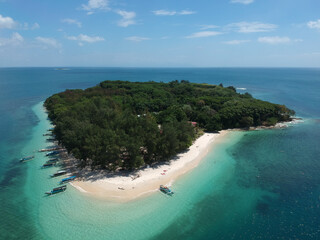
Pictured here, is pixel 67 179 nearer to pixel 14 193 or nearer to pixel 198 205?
pixel 14 193

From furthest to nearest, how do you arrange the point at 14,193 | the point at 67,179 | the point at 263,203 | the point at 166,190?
the point at 67,179, the point at 14,193, the point at 166,190, the point at 263,203

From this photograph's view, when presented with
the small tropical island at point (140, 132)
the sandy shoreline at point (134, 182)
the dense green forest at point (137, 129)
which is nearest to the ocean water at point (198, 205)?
the sandy shoreline at point (134, 182)

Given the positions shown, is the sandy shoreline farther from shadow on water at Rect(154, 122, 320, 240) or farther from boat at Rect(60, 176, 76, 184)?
shadow on water at Rect(154, 122, 320, 240)

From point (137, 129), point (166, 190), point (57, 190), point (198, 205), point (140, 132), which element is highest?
point (137, 129)

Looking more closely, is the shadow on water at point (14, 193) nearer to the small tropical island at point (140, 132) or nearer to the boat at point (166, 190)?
the small tropical island at point (140, 132)

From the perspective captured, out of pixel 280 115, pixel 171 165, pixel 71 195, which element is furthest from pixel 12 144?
pixel 280 115

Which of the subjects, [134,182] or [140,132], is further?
[140,132]

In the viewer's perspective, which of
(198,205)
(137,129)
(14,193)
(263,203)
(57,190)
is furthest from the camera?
(137,129)

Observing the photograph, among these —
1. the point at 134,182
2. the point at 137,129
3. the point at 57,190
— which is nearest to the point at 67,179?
the point at 57,190

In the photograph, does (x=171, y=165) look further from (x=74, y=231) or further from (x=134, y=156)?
(x=74, y=231)
